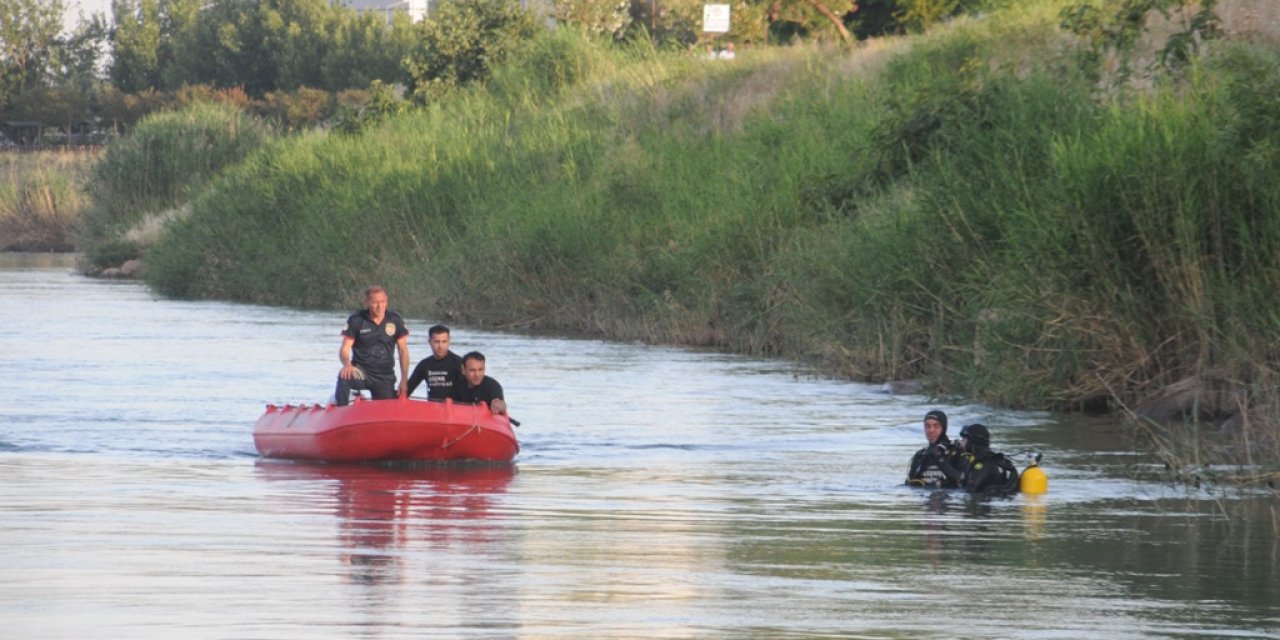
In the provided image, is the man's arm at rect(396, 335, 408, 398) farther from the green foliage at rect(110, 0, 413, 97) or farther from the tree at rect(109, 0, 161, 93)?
the tree at rect(109, 0, 161, 93)

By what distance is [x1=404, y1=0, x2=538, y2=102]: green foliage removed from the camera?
5947 centimetres

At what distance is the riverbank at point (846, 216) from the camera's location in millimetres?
21469

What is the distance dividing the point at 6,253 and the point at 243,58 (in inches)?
1123

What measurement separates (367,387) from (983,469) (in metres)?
5.53

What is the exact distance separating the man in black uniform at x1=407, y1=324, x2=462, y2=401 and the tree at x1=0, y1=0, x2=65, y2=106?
327 feet

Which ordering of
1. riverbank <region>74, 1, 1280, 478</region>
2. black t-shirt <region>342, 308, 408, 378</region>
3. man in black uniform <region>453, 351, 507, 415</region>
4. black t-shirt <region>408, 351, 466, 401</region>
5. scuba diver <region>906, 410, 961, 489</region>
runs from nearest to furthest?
scuba diver <region>906, 410, 961, 489</region> < man in black uniform <region>453, 351, 507, 415</region> < black t-shirt <region>408, 351, 466, 401</region> < black t-shirt <region>342, 308, 408, 378</region> < riverbank <region>74, 1, 1280, 478</region>

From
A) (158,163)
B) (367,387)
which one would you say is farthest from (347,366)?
(158,163)

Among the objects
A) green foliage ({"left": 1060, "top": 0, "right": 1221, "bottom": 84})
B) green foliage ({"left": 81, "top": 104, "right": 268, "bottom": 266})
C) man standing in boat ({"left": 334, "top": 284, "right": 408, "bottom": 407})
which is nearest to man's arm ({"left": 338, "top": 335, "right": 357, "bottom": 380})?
man standing in boat ({"left": 334, "top": 284, "right": 408, "bottom": 407})

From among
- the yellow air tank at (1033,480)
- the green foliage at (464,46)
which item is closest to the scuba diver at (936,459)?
the yellow air tank at (1033,480)

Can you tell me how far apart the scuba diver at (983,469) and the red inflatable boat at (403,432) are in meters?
3.80

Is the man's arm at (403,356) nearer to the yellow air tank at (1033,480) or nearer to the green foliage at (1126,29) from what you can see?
the yellow air tank at (1033,480)

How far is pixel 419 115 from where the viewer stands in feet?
171

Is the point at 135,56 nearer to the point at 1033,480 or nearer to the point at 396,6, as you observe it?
the point at 396,6

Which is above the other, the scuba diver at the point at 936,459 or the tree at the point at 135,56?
the tree at the point at 135,56
